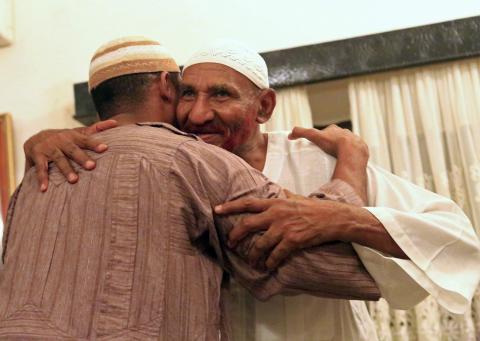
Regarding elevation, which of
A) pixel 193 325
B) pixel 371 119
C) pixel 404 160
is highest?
pixel 371 119

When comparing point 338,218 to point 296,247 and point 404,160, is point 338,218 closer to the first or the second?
point 296,247

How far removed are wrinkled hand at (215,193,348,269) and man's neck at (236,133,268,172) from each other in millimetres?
531

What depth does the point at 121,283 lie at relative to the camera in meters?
1.11

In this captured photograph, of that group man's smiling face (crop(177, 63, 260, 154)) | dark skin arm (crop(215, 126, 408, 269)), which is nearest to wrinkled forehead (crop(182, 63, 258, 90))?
man's smiling face (crop(177, 63, 260, 154))

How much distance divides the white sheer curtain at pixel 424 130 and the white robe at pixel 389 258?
93cm

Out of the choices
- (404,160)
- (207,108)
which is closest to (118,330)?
(207,108)

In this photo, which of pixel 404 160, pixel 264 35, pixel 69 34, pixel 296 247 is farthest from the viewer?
pixel 69 34

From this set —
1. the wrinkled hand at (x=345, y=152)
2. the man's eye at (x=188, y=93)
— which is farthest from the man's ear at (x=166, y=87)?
the wrinkled hand at (x=345, y=152)

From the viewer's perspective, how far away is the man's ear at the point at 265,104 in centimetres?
184

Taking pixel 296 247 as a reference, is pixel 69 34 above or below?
above

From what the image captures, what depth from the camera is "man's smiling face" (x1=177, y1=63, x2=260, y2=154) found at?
1.66 metres

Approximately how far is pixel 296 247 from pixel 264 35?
1.90 m

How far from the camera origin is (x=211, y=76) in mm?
1726

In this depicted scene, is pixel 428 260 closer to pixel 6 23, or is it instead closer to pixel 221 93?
pixel 221 93
